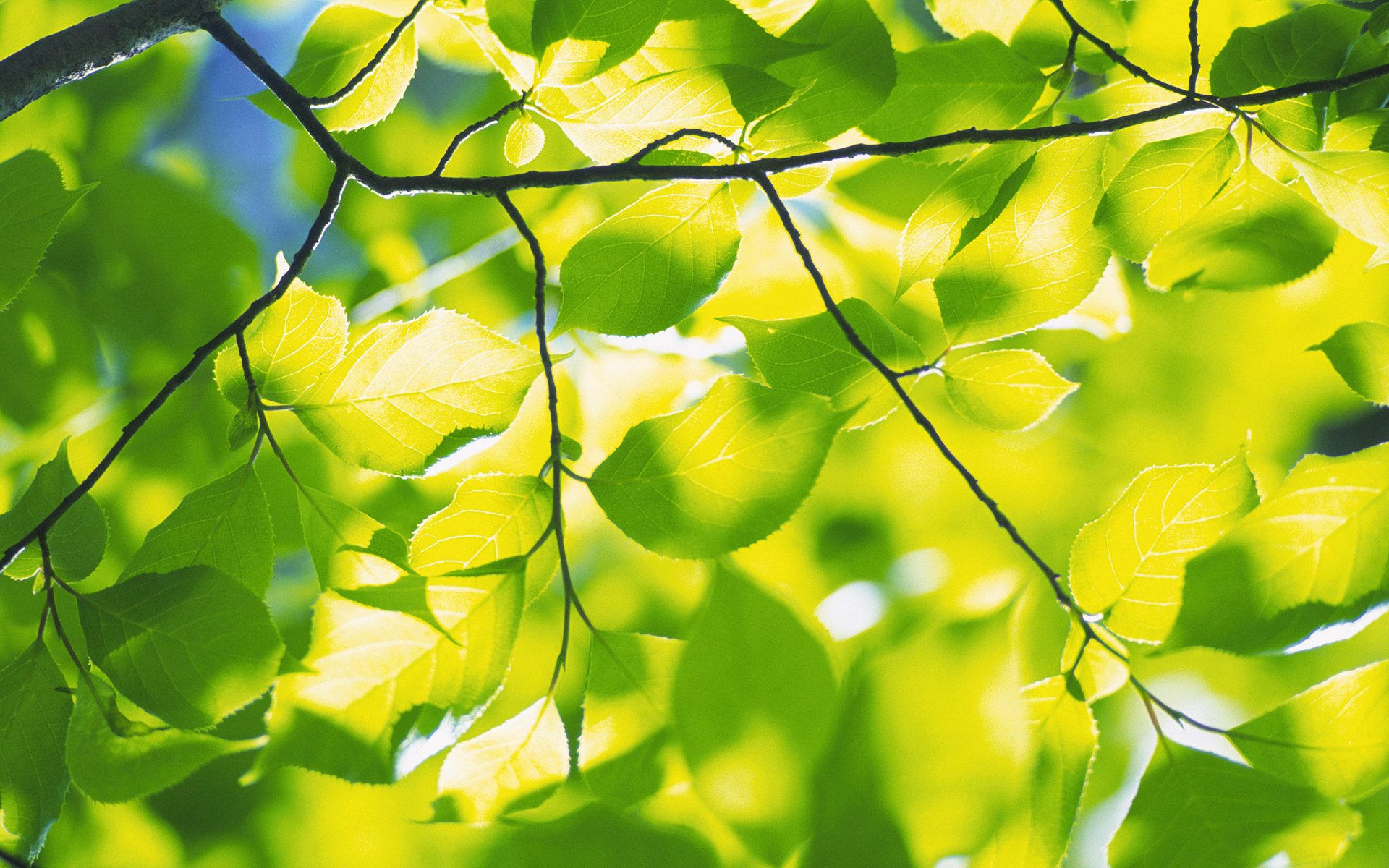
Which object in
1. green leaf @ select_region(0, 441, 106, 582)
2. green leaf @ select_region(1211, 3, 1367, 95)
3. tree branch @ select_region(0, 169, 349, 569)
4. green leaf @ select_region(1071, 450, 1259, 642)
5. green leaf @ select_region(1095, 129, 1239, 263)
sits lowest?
green leaf @ select_region(1071, 450, 1259, 642)

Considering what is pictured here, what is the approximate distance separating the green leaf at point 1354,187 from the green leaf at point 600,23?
22 centimetres

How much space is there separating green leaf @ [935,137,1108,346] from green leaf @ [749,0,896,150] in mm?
65

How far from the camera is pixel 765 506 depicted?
0.23 meters

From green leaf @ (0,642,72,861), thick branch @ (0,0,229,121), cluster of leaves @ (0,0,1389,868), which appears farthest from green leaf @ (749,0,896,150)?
green leaf @ (0,642,72,861)

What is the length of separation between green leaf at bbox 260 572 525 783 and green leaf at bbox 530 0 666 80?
6.7 inches

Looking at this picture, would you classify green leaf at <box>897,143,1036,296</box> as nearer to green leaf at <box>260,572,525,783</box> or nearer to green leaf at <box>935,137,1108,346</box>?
green leaf at <box>935,137,1108,346</box>

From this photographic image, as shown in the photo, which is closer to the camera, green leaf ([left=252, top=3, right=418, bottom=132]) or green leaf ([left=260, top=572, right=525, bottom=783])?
green leaf ([left=260, top=572, right=525, bottom=783])

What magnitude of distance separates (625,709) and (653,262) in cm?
16

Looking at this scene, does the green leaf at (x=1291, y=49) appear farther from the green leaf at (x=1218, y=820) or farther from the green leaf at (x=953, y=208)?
the green leaf at (x=1218, y=820)

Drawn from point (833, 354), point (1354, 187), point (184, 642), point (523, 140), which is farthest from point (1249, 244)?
point (184, 642)

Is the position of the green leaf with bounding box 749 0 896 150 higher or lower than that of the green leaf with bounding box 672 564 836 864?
higher

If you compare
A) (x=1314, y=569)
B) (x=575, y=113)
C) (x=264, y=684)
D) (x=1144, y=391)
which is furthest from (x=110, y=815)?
(x=1144, y=391)

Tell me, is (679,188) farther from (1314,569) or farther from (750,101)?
(1314,569)

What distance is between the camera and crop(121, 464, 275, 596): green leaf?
27 centimetres
